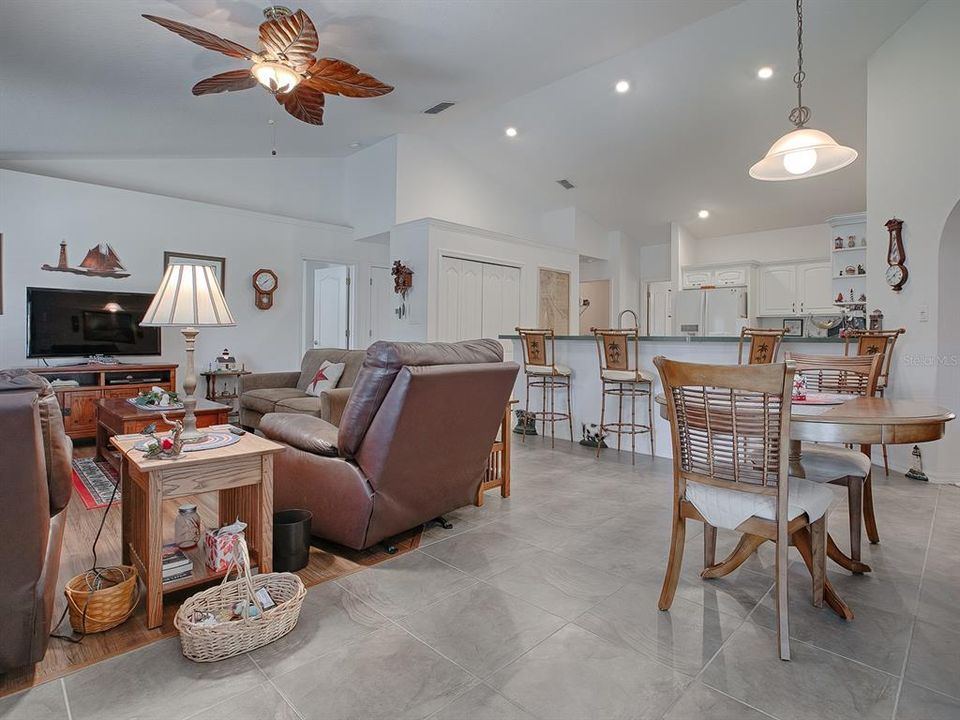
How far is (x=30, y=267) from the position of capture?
4918 mm

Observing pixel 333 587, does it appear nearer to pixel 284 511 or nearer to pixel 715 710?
pixel 284 511

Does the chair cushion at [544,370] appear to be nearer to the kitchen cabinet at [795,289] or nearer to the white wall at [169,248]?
the white wall at [169,248]

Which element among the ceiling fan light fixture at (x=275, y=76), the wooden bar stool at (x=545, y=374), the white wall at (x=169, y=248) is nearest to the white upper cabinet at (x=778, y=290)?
the wooden bar stool at (x=545, y=374)

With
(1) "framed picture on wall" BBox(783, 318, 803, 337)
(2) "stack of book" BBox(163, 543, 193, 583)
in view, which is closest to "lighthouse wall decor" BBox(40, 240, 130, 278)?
(2) "stack of book" BBox(163, 543, 193, 583)

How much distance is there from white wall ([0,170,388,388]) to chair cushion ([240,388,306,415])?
1.20m

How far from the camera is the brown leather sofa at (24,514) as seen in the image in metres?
1.37

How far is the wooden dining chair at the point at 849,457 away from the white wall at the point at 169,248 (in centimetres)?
575

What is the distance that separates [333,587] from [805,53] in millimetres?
5554

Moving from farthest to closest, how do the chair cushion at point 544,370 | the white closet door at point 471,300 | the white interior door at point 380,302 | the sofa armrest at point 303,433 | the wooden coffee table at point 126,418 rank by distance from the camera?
the white interior door at point 380,302, the white closet door at point 471,300, the chair cushion at point 544,370, the wooden coffee table at point 126,418, the sofa armrest at point 303,433

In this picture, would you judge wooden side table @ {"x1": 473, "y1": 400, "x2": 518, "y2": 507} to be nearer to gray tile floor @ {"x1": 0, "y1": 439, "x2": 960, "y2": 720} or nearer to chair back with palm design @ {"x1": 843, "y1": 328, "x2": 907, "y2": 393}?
gray tile floor @ {"x1": 0, "y1": 439, "x2": 960, "y2": 720}

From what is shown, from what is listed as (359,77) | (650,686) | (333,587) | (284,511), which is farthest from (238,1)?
(650,686)

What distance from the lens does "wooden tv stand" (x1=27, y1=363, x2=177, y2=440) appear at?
4727 mm

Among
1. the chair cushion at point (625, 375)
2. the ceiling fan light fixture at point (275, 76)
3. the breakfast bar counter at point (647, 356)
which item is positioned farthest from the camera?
the chair cushion at point (625, 375)

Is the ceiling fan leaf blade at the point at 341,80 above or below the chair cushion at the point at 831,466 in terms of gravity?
above
